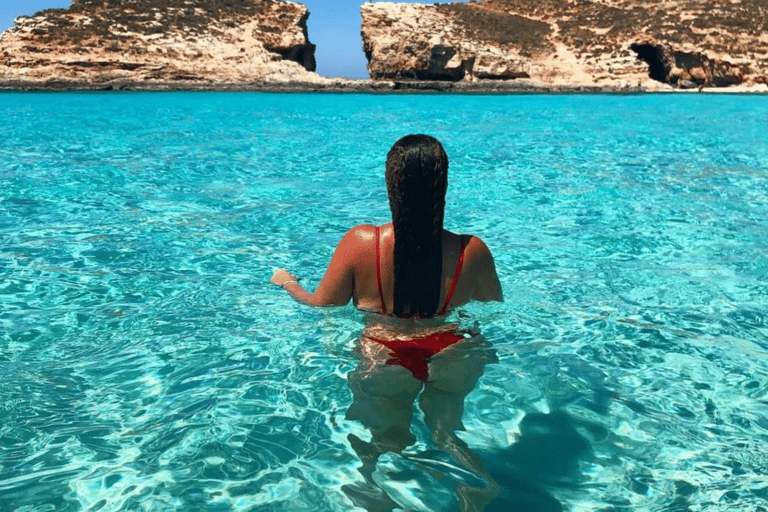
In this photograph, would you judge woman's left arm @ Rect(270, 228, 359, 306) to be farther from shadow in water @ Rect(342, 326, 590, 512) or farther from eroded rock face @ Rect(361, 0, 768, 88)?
eroded rock face @ Rect(361, 0, 768, 88)

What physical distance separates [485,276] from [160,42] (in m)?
44.3

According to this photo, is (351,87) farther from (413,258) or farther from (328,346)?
(413,258)

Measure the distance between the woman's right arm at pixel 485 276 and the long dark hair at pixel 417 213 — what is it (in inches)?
7.1

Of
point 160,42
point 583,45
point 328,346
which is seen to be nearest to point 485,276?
point 328,346

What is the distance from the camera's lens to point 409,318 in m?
2.84

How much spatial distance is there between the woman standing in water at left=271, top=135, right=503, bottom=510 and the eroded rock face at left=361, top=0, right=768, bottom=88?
44570 millimetres

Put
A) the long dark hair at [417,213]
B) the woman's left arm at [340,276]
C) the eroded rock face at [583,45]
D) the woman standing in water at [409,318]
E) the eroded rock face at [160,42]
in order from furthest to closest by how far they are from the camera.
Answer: the eroded rock face at [583,45]
the eroded rock face at [160,42]
the woman's left arm at [340,276]
the woman standing in water at [409,318]
the long dark hair at [417,213]

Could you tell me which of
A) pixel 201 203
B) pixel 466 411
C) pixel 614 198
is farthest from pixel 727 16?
pixel 466 411

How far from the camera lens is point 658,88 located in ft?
145

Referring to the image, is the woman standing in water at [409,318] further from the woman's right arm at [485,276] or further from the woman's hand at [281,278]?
the woman's hand at [281,278]

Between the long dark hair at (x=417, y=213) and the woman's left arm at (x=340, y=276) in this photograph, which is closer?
the long dark hair at (x=417, y=213)

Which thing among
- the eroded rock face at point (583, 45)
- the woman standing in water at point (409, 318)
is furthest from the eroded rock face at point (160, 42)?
the woman standing in water at point (409, 318)

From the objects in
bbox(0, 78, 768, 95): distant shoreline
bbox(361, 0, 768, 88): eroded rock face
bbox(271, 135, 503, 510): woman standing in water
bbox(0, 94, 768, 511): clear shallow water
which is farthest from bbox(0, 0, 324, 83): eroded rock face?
bbox(271, 135, 503, 510): woman standing in water

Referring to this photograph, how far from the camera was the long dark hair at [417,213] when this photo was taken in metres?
2.46
